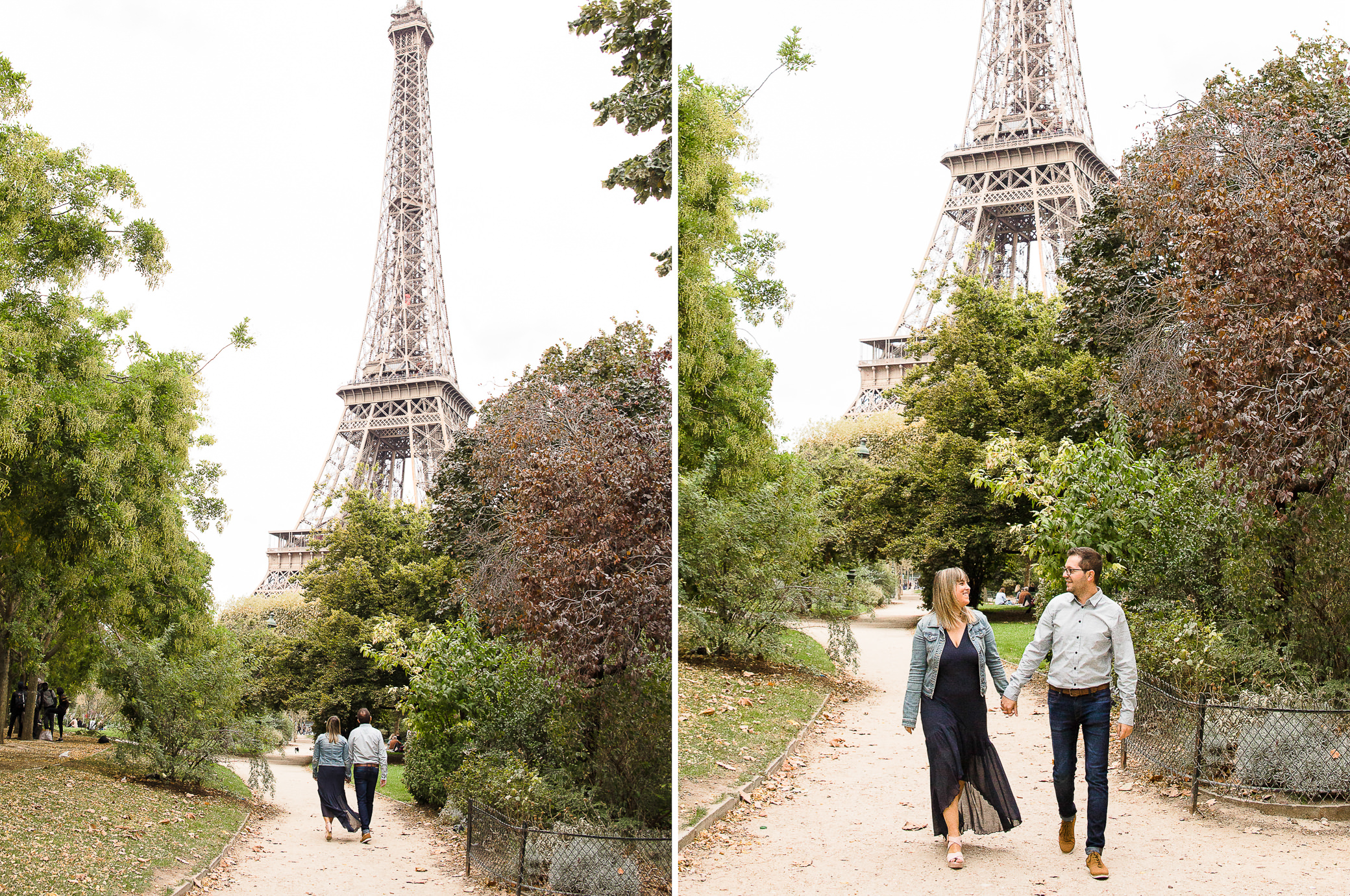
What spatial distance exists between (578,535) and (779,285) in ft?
4.27

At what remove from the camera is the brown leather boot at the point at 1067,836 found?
280 cm

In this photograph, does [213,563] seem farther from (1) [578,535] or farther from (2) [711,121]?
(2) [711,121]

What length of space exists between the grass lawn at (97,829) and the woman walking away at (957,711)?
2608mm

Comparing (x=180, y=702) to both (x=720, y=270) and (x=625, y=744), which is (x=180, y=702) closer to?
(x=625, y=744)

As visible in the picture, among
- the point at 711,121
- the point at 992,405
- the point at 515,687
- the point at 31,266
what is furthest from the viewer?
the point at 992,405

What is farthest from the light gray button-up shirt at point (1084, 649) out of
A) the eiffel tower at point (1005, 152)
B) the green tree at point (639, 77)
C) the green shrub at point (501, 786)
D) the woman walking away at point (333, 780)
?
the woman walking away at point (333, 780)

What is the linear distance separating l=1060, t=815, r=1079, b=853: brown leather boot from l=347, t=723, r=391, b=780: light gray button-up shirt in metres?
2.54

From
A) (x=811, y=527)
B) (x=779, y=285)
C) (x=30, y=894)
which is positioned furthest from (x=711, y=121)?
(x=30, y=894)

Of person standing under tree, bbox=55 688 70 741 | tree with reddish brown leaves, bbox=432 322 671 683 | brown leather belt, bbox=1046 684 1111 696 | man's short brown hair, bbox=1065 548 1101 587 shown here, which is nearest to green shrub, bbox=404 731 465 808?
tree with reddish brown leaves, bbox=432 322 671 683

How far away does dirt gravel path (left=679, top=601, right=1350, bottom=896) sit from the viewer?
8.61 feet

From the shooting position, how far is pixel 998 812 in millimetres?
2893

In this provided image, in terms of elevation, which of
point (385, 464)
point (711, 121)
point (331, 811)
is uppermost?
point (711, 121)

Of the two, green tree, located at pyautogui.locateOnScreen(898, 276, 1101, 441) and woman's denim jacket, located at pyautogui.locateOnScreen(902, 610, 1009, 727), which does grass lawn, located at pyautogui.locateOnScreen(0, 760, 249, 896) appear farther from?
green tree, located at pyautogui.locateOnScreen(898, 276, 1101, 441)

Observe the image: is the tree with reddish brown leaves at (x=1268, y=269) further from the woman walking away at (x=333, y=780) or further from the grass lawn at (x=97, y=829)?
the grass lawn at (x=97, y=829)
